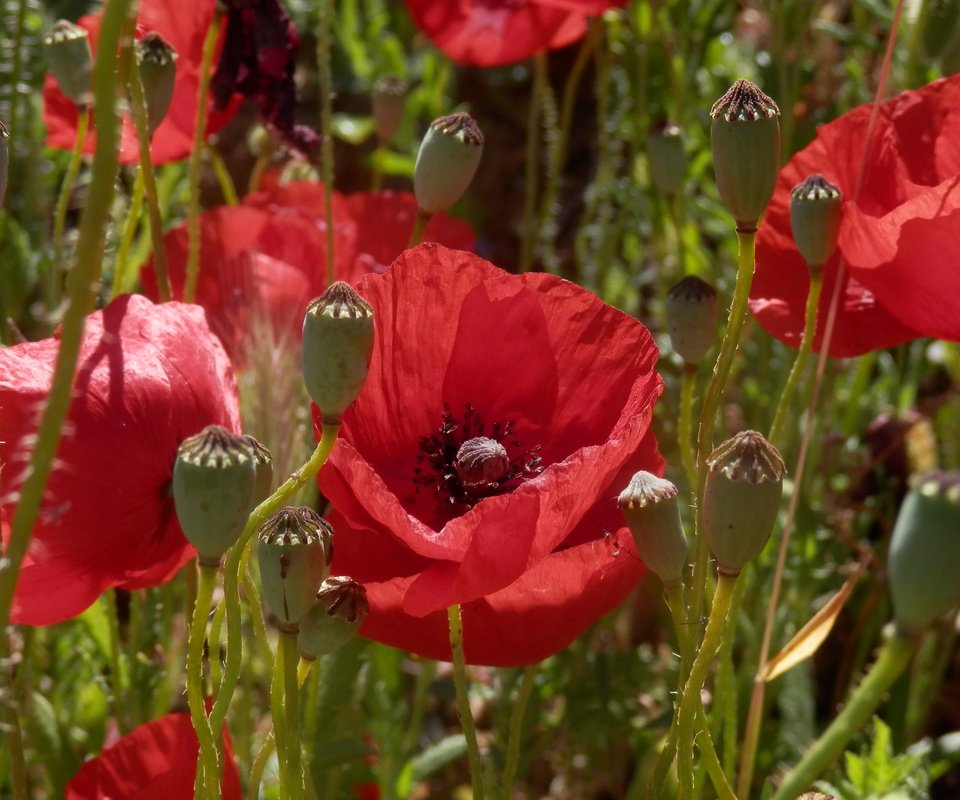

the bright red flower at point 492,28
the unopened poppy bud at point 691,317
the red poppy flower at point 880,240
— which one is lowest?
the unopened poppy bud at point 691,317

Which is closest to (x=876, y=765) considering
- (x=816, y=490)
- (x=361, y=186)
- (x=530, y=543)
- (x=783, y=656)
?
(x=783, y=656)

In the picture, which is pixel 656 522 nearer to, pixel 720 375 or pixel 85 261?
pixel 720 375

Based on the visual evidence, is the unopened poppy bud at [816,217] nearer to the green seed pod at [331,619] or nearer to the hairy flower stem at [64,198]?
the green seed pod at [331,619]

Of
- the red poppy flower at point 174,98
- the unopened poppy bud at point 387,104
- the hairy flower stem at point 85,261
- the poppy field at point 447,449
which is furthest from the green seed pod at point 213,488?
the unopened poppy bud at point 387,104

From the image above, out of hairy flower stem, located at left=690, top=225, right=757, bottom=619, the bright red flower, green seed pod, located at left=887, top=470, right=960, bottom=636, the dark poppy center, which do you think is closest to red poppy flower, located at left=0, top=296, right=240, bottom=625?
the dark poppy center

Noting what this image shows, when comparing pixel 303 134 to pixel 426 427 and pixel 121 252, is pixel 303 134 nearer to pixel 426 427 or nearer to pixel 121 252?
pixel 121 252

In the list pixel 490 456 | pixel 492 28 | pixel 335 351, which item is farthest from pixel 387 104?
pixel 335 351
